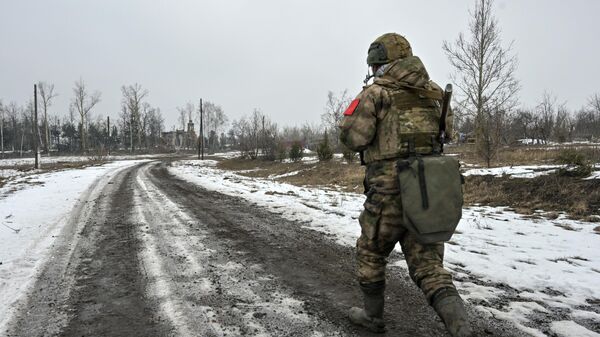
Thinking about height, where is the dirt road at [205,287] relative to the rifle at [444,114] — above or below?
below

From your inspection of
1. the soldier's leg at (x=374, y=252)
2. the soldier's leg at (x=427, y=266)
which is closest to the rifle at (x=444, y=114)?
the soldier's leg at (x=374, y=252)

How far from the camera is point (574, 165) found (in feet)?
29.7

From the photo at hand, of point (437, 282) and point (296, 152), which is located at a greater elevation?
point (296, 152)

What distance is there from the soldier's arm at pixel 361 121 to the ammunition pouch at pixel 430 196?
31 centimetres

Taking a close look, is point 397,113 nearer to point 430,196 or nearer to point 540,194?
point 430,196

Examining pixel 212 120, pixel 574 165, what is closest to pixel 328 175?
pixel 574 165

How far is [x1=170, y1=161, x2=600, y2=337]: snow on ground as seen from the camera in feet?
10.0

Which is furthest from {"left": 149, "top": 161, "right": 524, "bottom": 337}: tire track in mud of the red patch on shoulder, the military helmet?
the military helmet

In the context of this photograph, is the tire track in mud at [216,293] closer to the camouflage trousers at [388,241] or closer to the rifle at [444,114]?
the camouflage trousers at [388,241]

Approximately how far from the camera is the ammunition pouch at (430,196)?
2.22 m

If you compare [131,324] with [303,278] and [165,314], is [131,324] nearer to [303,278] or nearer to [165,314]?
[165,314]

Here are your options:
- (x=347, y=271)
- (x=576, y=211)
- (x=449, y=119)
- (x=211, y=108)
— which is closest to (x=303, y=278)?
(x=347, y=271)

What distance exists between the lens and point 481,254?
15.3 feet

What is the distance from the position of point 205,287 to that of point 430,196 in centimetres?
222
